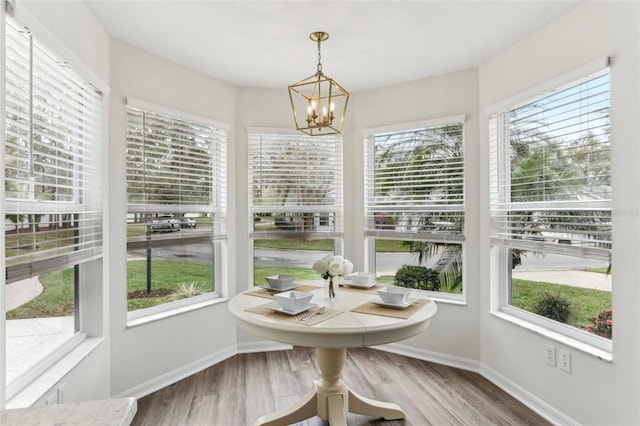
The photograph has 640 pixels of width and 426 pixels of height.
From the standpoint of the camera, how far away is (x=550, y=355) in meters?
2.43

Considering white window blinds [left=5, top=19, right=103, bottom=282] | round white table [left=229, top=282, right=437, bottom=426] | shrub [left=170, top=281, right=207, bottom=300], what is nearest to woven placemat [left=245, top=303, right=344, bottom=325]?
round white table [left=229, top=282, right=437, bottom=426]

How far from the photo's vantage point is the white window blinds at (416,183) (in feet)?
10.9

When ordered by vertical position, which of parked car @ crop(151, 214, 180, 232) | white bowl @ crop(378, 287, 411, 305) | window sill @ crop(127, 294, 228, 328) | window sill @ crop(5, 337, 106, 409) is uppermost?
parked car @ crop(151, 214, 180, 232)

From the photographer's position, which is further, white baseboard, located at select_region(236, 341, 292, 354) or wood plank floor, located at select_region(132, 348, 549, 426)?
white baseboard, located at select_region(236, 341, 292, 354)

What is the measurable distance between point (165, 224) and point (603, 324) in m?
3.11

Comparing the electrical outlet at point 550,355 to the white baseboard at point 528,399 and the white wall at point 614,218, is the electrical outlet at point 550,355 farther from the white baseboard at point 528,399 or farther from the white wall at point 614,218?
the white baseboard at point 528,399

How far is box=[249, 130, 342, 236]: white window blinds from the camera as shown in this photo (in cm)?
365

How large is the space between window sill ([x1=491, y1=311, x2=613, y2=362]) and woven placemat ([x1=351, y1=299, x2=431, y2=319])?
901 mm

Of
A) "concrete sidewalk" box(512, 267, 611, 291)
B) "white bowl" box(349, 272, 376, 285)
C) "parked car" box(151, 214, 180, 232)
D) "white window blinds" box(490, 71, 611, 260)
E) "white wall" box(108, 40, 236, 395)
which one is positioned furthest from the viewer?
"parked car" box(151, 214, 180, 232)

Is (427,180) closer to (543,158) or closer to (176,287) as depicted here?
(543,158)

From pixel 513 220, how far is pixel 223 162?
2508mm

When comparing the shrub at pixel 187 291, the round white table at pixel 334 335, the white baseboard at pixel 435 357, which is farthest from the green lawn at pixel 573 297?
the shrub at pixel 187 291

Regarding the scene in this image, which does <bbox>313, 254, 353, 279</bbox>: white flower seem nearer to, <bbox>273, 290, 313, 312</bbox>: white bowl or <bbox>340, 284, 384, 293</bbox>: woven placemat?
<bbox>273, 290, 313, 312</bbox>: white bowl

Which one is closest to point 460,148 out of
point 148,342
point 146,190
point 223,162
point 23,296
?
point 223,162
